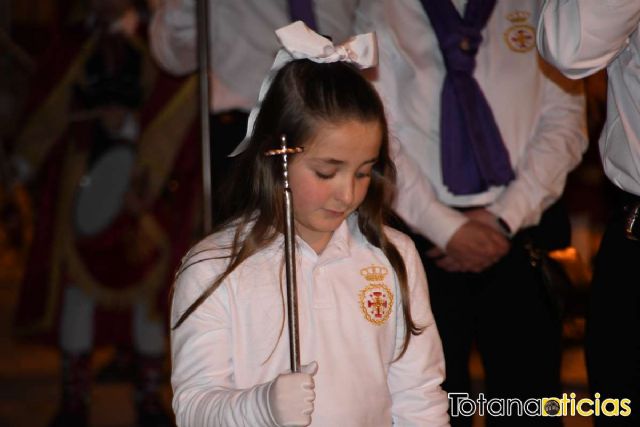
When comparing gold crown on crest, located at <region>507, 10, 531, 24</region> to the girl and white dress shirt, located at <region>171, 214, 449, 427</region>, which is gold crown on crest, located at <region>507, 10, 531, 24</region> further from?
white dress shirt, located at <region>171, 214, 449, 427</region>

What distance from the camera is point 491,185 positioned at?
224cm

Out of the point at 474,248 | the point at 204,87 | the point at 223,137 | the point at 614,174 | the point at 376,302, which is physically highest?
the point at 204,87

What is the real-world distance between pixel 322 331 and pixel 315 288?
0.07m

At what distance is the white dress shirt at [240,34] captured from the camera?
2.25 m

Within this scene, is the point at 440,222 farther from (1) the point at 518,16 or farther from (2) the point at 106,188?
(2) the point at 106,188

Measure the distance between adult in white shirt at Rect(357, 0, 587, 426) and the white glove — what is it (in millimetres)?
→ 654

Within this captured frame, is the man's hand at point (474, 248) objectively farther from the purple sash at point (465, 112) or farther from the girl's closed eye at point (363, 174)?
the girl's closed eye at point (363, 174)

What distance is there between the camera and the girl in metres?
1.68

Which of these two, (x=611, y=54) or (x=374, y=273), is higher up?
(x=611, y=54)

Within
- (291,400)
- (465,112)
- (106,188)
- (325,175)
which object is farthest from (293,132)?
(106,188)

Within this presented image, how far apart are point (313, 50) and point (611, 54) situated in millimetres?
539

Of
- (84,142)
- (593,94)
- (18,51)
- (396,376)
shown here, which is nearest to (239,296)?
(396,376)

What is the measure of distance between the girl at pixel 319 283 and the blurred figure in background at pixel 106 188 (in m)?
1.42

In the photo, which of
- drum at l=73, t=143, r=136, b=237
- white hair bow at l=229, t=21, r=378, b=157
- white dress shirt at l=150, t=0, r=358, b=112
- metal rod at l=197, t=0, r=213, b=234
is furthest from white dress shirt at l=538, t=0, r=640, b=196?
drum at l=73, t=143, r=136, b=237
